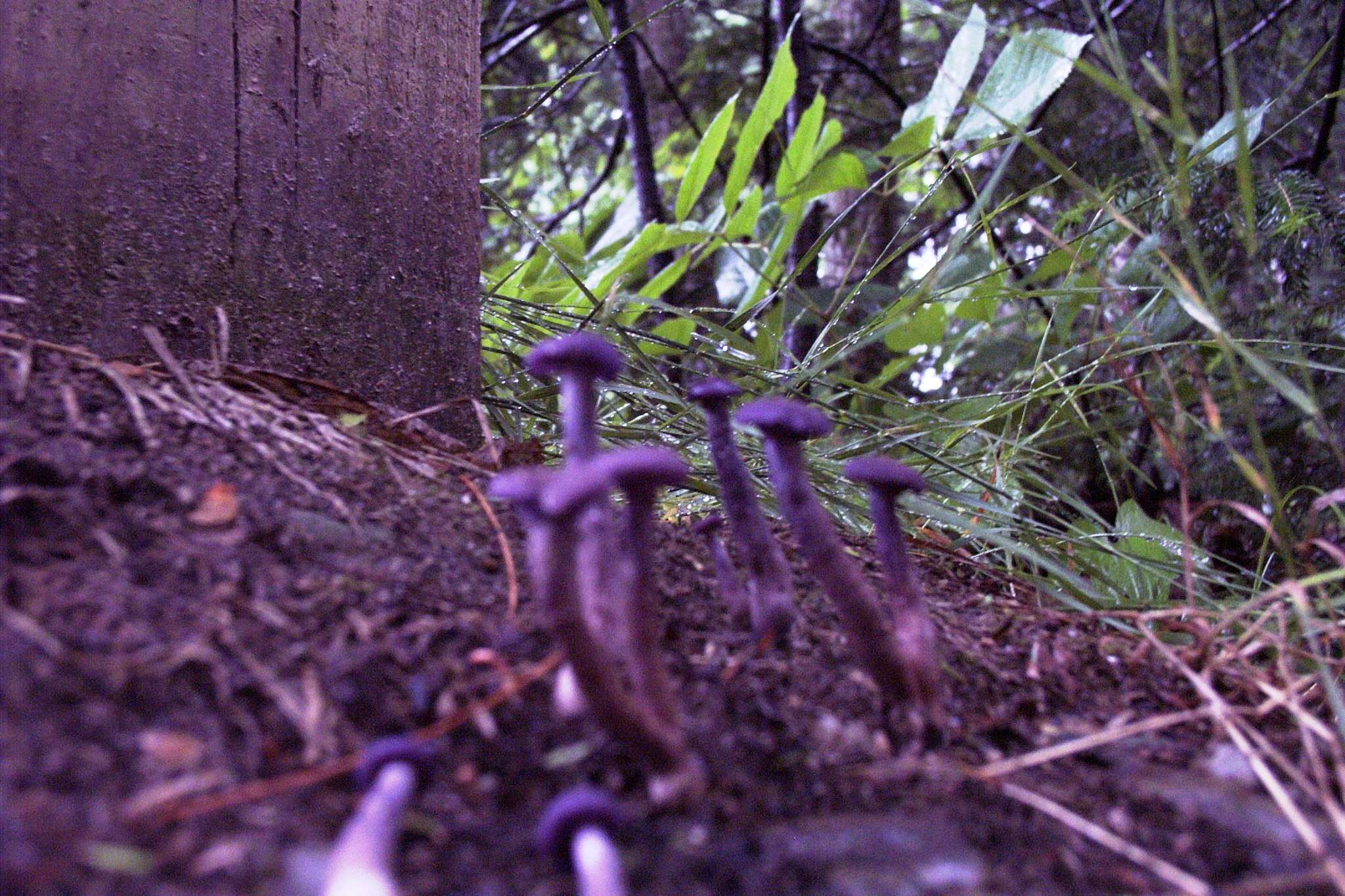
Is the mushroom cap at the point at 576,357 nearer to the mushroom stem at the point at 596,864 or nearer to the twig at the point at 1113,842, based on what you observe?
the mushroom stem at the point at 596,864

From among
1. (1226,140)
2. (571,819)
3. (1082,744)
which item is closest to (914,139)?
(1226,140)

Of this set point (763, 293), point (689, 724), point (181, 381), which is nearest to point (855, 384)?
point (763, 293)

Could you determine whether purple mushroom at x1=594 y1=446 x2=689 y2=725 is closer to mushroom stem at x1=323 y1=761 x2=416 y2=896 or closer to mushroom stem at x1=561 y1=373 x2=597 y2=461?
mushroom stem at x1=561 y1=373 x2=597 y2=461

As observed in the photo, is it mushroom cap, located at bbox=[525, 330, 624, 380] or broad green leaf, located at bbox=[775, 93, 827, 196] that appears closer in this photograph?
mushroom cap, located at bbox=[525, 330, 624, 380]

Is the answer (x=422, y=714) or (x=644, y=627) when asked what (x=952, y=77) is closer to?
(x=644, y=627)

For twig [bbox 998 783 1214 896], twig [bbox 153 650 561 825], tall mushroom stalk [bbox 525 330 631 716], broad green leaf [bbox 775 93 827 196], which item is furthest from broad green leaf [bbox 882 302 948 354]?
twig [bbox 153 650 561 825]

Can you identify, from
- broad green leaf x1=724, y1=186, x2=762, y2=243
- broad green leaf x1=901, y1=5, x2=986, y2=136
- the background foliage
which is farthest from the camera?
broad green leaf x1=724, y1=186, x2=762, y2=243

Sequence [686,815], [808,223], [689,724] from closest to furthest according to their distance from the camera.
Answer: [686,815]
[689,724]
[808,223]

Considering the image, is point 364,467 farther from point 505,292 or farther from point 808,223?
point 808,223

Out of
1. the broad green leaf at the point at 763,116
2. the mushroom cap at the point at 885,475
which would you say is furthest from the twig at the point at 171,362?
the broad green leaf at the point at 763,116
